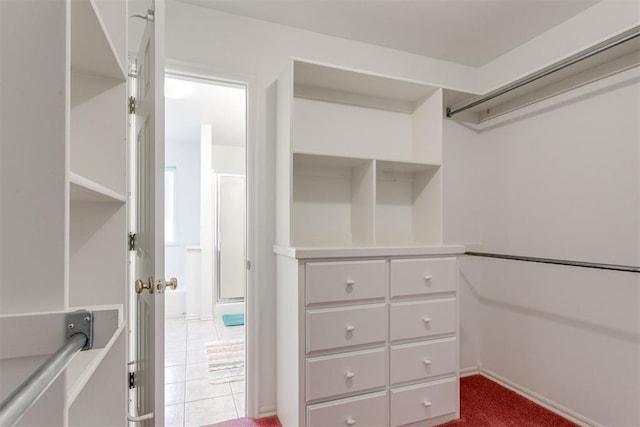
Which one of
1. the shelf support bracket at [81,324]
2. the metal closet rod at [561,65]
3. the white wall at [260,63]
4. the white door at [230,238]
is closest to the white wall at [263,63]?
the white wall at [260,63]

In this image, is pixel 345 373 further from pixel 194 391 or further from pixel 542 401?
pixel 542 401

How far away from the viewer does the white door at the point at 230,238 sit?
4312 millimetres

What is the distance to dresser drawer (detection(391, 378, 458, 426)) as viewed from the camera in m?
1.76

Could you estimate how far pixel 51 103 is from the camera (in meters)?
0.50

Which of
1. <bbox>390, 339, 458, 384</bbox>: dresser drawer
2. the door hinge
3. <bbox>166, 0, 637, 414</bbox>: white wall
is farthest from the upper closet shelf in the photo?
the door hinge

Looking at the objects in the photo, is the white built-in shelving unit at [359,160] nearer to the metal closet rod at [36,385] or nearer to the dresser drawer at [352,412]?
the dresser drawer at [352,412]

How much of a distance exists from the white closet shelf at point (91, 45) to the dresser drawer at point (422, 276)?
151cm

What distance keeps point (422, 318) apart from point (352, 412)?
2.07ft

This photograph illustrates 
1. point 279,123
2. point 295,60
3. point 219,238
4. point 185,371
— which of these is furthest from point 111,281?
point 219,238

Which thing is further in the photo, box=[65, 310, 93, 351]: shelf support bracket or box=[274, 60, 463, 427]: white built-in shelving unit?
box=[274, 60, 463, 427]: white built-in shelving unit

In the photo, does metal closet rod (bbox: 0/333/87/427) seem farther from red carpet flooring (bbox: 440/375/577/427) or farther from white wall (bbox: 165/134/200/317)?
white wall (bbox: 165/134/200/317)

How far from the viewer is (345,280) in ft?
5.47

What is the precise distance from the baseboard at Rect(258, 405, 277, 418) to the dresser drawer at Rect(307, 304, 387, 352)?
0.73 metres

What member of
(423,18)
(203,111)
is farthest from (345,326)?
(203,111)
